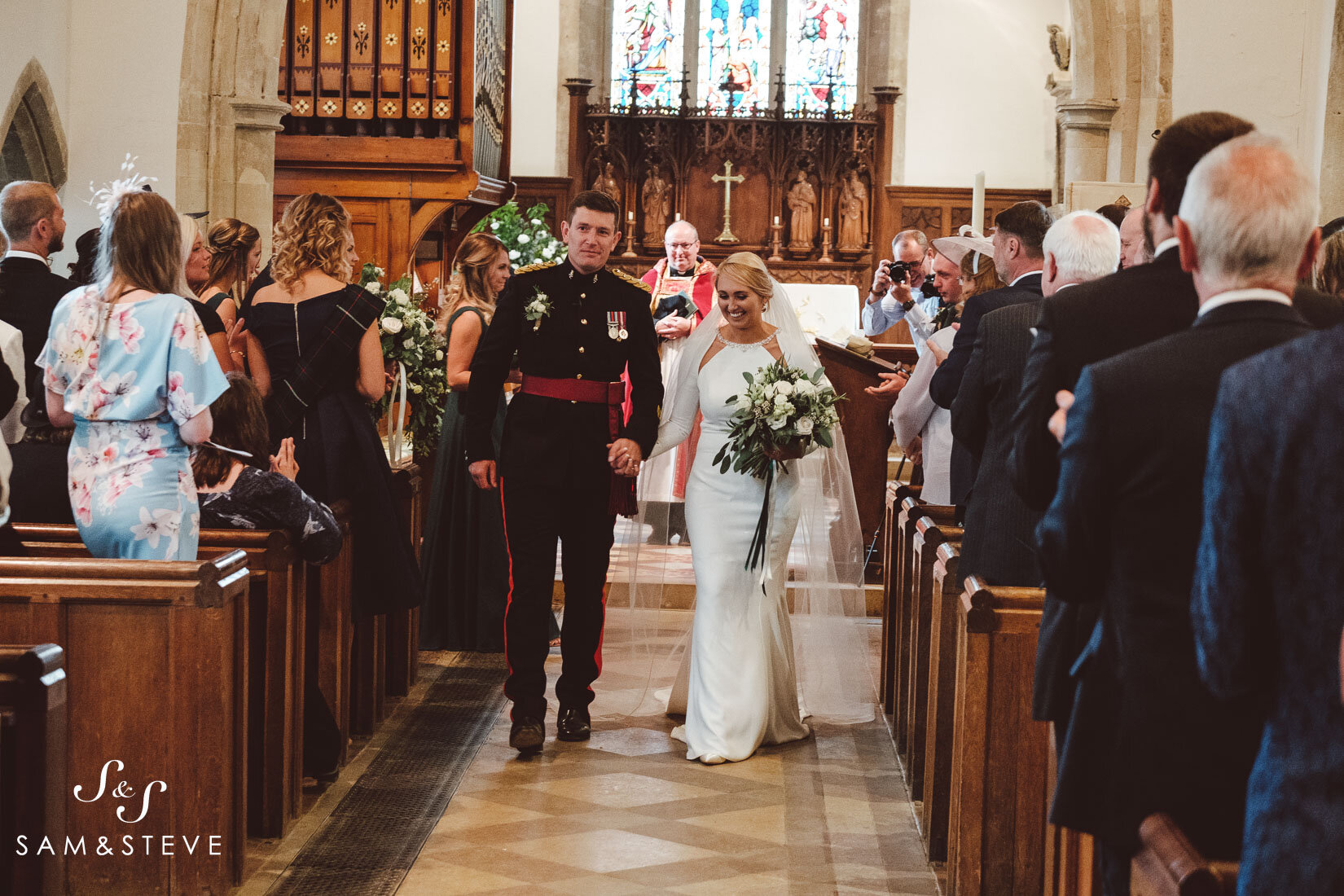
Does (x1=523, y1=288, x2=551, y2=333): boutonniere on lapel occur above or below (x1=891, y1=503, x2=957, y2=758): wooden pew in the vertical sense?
above

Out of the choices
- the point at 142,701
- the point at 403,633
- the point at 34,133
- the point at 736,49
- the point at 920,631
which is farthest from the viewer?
the point at 736,49

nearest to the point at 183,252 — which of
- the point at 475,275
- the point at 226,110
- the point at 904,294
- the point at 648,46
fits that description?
the point at 475,275

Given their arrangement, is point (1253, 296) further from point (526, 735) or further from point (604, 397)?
point (526, 735)

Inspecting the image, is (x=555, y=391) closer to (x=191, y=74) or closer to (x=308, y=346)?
(x=308, y=346)

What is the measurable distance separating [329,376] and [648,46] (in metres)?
11.1

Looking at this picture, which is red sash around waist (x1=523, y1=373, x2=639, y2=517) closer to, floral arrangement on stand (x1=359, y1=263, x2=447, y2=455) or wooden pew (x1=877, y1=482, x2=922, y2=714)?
floral arrangement on stand (x1=359, y1=263, x2=447, y2=455)

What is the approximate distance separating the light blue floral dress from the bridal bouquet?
1.87 meters

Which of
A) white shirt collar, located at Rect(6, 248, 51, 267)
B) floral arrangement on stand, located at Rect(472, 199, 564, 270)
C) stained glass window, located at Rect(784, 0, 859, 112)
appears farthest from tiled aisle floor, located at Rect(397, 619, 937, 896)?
stained glass window, located at Rect(784, 0, 859, 112)

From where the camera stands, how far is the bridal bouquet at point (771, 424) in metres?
4.45

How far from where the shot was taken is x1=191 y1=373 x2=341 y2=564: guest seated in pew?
3.54m

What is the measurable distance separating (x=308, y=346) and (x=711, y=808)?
1817mm

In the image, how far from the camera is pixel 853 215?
13.5m

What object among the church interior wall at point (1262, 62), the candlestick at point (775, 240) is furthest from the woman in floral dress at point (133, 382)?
the candlestick at point (775, 240)

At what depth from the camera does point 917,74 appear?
46.1 feet
